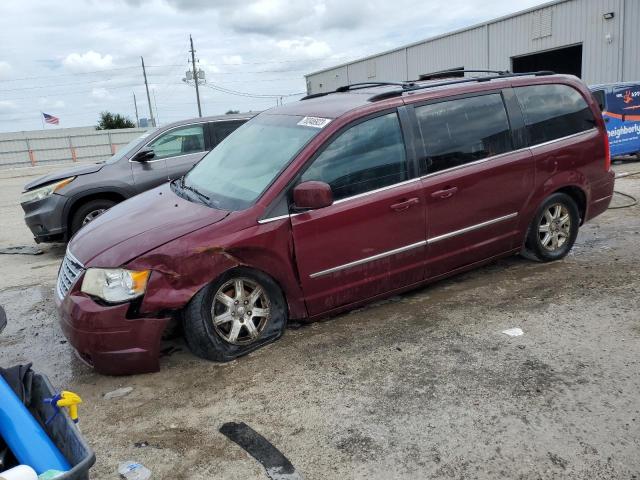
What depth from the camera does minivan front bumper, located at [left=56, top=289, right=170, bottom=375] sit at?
339 centimetres

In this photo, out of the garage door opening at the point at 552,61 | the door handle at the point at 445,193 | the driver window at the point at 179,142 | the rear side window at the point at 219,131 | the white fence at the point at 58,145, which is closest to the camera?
the door handle at the point at 445,193

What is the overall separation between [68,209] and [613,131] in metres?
10.8

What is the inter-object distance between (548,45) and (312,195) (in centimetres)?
2038

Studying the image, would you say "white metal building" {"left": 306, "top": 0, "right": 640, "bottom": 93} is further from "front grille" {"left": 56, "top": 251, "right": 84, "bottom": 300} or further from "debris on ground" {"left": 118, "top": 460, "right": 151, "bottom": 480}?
"debris on ground" {"left": 118, "top": 460, "right": 151, "bottom": 480}

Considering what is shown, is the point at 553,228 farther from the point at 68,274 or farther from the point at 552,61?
the point at 552,61

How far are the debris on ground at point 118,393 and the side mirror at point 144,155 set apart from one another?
453 centimetres

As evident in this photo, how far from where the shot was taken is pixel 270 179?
3.90 meters

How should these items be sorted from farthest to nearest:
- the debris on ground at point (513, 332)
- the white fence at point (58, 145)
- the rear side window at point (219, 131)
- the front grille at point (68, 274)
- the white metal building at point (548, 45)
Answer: the white fence at point (58, 145) → the white metal building at point (548, 45) → the rear side window at point (219, 131) → the debris on ground at point (513, 332) → the front grille at point (68, 274)

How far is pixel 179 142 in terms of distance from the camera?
7848mm

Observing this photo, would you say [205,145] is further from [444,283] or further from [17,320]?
[444,283]

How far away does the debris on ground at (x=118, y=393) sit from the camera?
3.46m

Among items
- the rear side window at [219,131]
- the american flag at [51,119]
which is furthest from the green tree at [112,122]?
the rear side window at [219,131]

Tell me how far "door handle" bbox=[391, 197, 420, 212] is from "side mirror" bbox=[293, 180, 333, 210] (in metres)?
0.63

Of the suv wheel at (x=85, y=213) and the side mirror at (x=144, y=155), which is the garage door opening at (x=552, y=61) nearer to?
the side mirror at (x=144, y=155)
